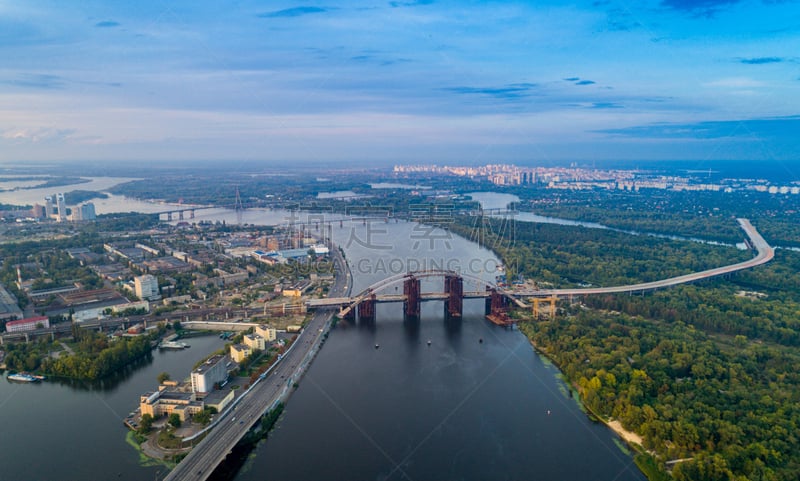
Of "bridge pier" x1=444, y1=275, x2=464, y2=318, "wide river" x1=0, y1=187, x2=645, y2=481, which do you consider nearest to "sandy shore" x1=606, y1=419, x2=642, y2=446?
"wide river" x1=0, y1=187, x2=645, y2=481

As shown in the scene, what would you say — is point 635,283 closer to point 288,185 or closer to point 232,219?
point 232,219

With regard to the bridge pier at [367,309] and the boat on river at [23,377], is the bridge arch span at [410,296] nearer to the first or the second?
the bridge pier at [367,309]

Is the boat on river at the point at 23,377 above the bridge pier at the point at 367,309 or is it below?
below

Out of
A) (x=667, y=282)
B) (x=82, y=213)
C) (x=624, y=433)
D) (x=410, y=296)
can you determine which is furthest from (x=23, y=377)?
(x=82, y=213)

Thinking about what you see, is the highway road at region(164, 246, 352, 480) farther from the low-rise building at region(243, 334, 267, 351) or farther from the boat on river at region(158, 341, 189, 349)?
the boat on river at region(158, 341, 189, 349)

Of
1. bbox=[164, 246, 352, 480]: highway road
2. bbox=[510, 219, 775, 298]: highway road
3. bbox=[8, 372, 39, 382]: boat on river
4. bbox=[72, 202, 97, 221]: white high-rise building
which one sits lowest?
bbox=[8, 372, 39, 382]: boat on river

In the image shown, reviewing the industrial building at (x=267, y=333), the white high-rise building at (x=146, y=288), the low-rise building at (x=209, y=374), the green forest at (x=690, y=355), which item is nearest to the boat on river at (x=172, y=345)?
the industrial building at (x=267, y=333)
